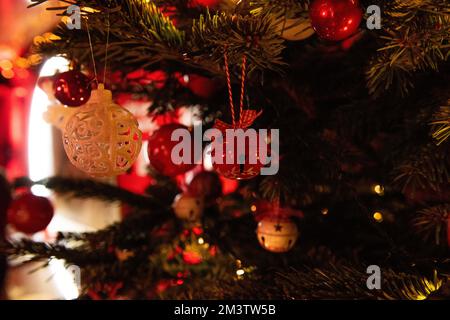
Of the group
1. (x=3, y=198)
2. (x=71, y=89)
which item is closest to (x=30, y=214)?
(x=71, y=89)

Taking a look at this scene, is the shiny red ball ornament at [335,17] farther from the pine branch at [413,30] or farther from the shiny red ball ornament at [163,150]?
the shiny red ball ornament at [163,150]

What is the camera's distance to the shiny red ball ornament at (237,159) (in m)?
0.48

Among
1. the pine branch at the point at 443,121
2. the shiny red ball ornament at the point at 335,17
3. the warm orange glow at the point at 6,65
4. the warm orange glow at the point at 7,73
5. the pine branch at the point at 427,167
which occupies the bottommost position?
the pine branch at the point at 427,167

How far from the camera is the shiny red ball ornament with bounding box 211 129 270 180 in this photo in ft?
1.56

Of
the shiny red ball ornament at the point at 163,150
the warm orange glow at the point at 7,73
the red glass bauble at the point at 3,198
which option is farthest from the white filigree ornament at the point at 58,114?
the warm orange glow at the point at 7,73

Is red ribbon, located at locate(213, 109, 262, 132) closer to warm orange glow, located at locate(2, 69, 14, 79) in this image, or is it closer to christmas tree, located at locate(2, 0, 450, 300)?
christmas tree, located at locate(2, 0, 450, 300)

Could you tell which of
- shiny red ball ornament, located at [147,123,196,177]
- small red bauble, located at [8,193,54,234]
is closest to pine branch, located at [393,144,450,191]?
shiny red ball ornament, located at [147,123,196,177]

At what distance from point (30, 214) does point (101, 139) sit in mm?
348

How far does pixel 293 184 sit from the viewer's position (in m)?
0.54

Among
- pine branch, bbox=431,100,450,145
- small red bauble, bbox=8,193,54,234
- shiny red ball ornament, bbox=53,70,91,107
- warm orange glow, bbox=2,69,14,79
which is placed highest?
warm orange glow, bbox=2,69,14,79

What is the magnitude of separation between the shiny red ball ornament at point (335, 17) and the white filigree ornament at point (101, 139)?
22 cm

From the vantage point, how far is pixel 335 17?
1.39 feet

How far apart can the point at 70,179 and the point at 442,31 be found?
27.0 inches

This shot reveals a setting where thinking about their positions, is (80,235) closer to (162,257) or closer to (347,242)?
(162,257)
